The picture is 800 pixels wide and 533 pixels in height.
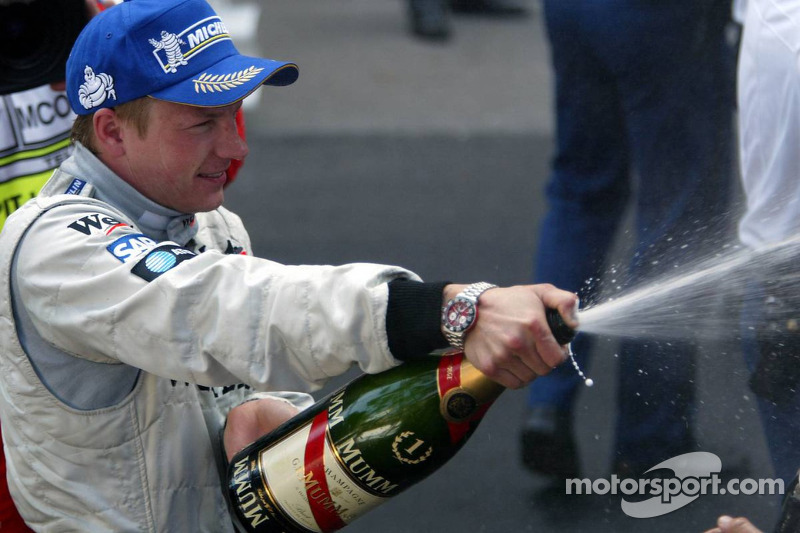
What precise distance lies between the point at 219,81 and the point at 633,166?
6.43 ft

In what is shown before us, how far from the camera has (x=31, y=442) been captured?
202cm

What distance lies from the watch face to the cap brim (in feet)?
2.00

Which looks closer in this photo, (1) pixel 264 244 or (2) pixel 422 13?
(1) pixel 264 244

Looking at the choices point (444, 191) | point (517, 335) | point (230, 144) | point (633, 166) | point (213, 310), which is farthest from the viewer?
point (444, 191)

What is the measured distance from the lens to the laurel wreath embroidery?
202 centimetres

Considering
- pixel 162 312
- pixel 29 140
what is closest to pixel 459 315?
pixel 162 312

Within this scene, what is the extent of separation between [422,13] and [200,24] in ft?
23.5

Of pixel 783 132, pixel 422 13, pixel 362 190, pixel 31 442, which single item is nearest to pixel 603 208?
pixel 783 132

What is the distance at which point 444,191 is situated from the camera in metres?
6.16

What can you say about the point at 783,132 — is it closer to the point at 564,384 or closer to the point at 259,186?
the point at 564,384

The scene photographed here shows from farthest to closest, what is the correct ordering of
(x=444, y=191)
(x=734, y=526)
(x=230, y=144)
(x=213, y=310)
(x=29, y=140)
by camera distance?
(x=444, y=191) → (x=29, y=140) → (x=230, y=144) → (x=734, y=526) → (x=213, y=310)

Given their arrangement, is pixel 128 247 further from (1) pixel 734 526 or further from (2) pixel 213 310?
(1) pixel 734 526

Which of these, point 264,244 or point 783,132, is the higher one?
point 783,132

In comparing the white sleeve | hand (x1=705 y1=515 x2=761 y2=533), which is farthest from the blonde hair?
hand (x1=705 y1=515 x2=761 y2=533)
